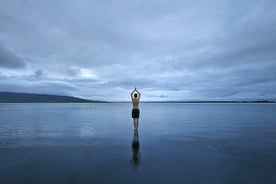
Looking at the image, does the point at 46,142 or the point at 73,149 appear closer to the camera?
the point at 73,149

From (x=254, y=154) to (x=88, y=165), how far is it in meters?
9.90

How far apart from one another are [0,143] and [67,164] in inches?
319

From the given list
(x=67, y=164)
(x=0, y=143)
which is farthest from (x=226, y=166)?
(x=0, y=143)

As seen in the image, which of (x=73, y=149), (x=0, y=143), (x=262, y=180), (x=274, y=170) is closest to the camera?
(x=262, y=180)

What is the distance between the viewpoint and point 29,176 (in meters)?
7.85

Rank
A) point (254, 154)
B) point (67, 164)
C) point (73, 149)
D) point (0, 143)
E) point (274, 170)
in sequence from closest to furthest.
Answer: point (274, 170), point (67, 164), point (254, 154), point (73, 149), point (0, 143)

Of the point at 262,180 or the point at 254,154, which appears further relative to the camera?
the point at 254,154

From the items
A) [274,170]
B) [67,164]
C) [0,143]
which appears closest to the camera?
[274,170]

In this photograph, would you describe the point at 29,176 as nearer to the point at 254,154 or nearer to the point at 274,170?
the point at 274,170

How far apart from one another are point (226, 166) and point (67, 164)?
316 inches

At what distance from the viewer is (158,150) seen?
39.9ft

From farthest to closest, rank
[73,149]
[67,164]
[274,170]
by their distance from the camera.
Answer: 1. [73,149]
2. [67,164]
3. [274,170]

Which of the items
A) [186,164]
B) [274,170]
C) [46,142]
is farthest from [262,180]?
[46,142]

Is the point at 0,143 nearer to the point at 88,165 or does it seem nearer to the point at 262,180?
the point at 88,165
